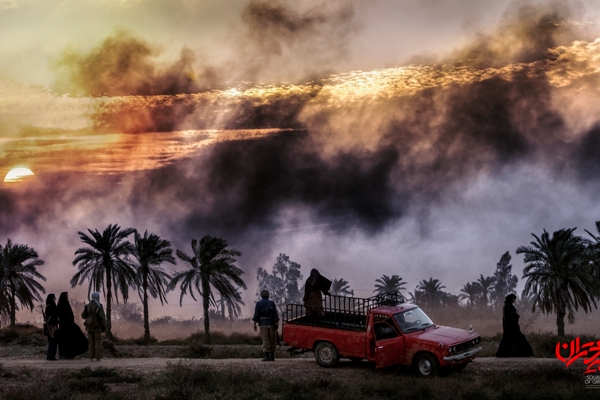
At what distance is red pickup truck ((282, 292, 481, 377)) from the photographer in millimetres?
18703

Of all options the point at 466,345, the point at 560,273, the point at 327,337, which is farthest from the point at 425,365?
the point at 560,273

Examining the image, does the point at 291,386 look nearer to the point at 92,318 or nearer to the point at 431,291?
the point at 92,318

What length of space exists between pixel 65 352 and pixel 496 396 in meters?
14.8

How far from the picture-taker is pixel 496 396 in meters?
17.0

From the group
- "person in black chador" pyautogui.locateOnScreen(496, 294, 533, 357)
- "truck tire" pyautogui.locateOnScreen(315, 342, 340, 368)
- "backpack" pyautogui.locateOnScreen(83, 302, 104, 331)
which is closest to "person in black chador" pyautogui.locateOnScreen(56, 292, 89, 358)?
"backpack" pyautogui.locateOnScreen(83, 302, 104, 331)

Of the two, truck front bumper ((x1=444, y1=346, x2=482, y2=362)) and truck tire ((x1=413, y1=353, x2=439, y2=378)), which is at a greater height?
truck front bumper ((x1=444, y1=346, x2=482, y2=362))

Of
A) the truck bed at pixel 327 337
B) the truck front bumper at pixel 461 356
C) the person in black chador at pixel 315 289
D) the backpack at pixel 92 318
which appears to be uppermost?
the person in black chador at pixel 315 289

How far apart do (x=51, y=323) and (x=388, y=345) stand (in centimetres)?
1192

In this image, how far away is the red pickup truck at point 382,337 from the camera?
1870 cm

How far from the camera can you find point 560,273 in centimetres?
4809

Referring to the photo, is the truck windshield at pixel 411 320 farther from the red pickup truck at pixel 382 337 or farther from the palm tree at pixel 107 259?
the palm tree at pixel 107 259

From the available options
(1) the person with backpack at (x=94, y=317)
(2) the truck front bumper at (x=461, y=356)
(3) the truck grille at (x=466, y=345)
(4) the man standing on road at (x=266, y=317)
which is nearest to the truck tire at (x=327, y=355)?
(4) the man standing on road at (x=266, y=317)

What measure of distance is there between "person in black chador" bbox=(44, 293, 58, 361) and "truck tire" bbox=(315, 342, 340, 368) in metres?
9.51

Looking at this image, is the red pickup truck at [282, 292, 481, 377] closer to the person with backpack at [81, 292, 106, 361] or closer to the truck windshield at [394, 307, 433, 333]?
the truck windshield at [394, 307, 433, 333]
